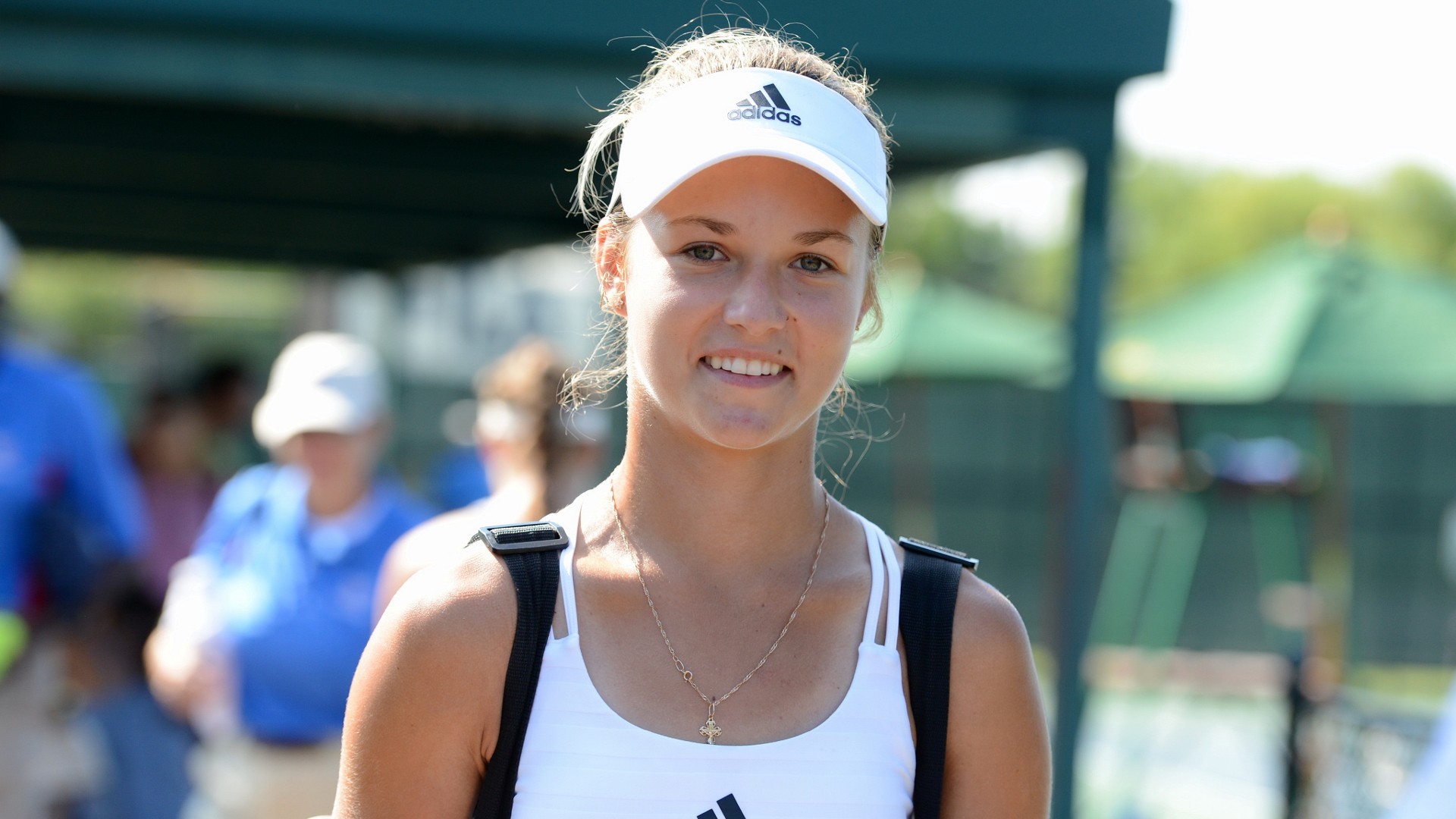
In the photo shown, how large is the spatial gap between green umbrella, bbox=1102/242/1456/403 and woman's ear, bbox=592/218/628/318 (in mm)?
5729

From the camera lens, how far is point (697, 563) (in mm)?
1666

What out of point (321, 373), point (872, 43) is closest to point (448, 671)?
point (872, 43)

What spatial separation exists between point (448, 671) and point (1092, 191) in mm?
2323

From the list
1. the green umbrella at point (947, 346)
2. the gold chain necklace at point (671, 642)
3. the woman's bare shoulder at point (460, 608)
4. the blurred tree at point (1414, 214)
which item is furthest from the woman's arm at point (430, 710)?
the blurred tree at point (1414, 214)

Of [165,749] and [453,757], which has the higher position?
[453,757]

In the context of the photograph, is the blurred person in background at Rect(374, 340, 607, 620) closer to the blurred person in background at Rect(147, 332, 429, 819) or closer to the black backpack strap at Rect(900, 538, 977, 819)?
the blurred person in background at Rect(147, 332, 429, 819)

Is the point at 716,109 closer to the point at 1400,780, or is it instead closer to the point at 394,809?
the point at 394,809

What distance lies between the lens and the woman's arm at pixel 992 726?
1.62 metres

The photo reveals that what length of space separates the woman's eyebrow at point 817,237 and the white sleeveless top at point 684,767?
0.46 metres

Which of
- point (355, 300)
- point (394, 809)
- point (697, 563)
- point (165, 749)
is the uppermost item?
point (355, 300)

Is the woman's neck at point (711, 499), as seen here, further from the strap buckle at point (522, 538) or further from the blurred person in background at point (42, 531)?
the blurred person in background at point (42, 531)

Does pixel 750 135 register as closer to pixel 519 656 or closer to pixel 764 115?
pixel 764 115

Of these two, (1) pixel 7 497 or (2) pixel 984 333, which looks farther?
(2) pixel 984 333

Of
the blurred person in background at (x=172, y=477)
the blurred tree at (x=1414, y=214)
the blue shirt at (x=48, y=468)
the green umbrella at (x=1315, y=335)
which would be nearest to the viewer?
the blue shirt at (x=48, y=468)
